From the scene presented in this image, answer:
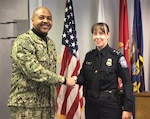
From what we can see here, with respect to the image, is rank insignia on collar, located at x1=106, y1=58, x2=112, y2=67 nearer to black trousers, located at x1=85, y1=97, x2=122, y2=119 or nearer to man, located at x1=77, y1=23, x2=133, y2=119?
man, located at x1=77, y1=23, x2=133, y2=119

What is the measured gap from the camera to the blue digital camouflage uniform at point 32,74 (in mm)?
2125

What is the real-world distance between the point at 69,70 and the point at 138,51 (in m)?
0.95

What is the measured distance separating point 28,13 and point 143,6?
158 cm

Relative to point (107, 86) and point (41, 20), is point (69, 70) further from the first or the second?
point (41, 20)

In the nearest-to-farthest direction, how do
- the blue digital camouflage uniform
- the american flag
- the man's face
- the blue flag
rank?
the blue digital camouflage uniform
the man's face
the american flag
the blue flag

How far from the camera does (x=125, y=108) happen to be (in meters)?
2.26

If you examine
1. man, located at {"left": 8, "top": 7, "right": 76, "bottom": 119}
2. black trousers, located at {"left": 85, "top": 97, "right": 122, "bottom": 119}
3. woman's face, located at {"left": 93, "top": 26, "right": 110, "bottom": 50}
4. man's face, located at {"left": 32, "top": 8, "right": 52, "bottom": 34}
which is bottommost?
black trousers, located at {"left": 85, "top": 97, "right": 122, "bottom": 119}

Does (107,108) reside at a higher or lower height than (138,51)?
lower

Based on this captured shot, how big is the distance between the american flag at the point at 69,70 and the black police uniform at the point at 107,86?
77cm

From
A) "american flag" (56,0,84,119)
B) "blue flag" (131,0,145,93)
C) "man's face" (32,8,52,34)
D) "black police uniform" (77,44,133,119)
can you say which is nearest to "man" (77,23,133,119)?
"black police uniform" (77,44,133,119)

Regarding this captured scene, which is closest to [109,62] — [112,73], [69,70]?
[112,73]

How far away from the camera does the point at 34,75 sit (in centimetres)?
212

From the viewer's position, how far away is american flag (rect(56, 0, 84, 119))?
3146mm

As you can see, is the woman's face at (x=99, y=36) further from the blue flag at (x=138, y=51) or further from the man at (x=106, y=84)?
the blue flag at (x=138, y=51)
